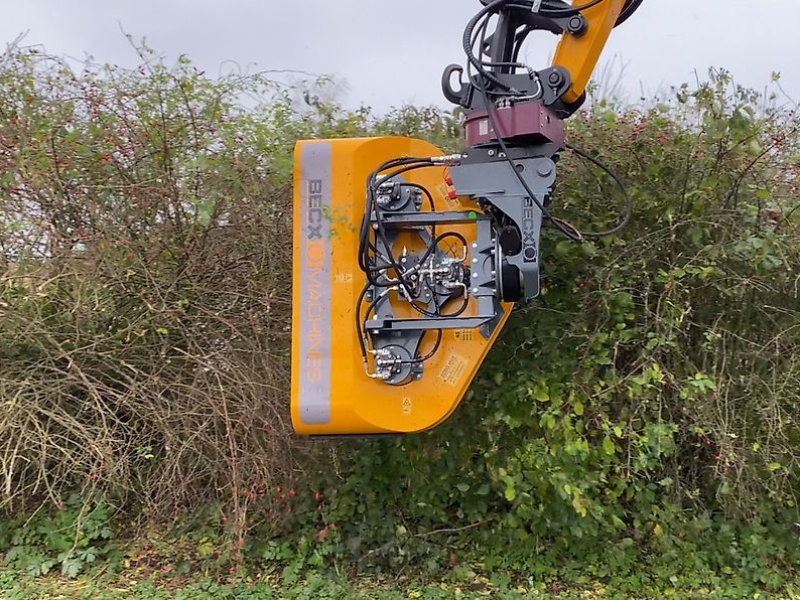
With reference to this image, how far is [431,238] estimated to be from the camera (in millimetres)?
3156

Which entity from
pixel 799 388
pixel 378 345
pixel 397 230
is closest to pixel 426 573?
pixel 378 345

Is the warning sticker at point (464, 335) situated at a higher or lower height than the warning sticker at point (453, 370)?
higher

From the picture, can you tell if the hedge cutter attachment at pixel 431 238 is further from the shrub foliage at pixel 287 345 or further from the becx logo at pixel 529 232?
the shrub foliage at pixel 287 345

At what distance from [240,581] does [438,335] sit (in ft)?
5.88

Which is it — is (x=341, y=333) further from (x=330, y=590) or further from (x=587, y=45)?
(x=587, y=45)

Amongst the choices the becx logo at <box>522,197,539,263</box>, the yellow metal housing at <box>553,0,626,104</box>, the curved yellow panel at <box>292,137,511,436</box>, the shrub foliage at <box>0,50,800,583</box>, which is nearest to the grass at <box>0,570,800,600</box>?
the shrub foliage at <box>0,50,800,583</box>

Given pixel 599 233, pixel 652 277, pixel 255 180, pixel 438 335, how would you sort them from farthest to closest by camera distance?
pixel 255 180 → pixel 652 277 → pixel 599 233 → pixel 438 335

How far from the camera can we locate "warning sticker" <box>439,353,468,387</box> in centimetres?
312

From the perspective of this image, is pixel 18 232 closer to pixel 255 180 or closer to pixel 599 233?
pixel 255 180

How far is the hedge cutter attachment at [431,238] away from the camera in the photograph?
289cm

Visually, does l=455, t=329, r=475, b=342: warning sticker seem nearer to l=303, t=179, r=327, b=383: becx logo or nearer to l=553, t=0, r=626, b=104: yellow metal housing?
l=303, t=179, r=327, b=383: becx logo

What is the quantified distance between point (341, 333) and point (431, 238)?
0.59m

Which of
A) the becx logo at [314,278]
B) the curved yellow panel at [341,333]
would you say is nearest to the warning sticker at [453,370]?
the curved yellow panel at [341,333]

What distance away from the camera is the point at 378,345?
314cm
